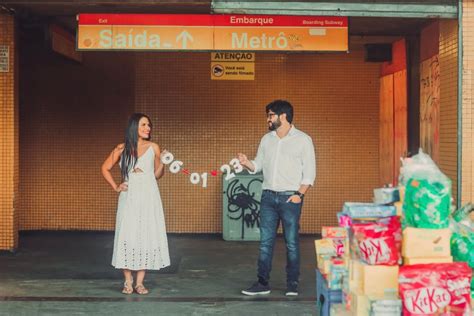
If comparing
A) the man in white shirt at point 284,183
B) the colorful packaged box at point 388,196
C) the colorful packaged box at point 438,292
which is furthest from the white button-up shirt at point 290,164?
the colorful packaged box at point 438,292

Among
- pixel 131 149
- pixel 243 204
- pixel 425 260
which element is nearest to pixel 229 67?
pixel 243 204

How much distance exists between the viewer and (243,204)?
11.1 m

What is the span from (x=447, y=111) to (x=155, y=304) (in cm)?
361

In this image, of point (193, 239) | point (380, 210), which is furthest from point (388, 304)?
point (193, 239)

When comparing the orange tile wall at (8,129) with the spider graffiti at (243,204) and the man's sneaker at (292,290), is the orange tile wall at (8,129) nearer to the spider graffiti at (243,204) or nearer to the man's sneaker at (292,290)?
the spider graffiti at (243,204)

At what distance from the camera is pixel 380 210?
419 cm

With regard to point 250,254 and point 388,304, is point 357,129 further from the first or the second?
point 388,304

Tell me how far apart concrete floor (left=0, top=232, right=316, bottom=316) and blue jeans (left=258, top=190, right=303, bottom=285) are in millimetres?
262

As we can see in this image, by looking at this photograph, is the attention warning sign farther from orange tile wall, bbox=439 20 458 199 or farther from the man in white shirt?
the man in white shirt

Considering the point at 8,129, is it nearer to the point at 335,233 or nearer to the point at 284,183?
the point at 284,183

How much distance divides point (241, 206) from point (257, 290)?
3.63m

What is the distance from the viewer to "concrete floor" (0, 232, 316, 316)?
6.97 m

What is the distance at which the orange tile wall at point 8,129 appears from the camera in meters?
9.30

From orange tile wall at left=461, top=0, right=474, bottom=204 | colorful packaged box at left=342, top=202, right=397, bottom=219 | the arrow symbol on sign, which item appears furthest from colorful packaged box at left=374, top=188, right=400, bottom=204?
the arrow symbol on sign
